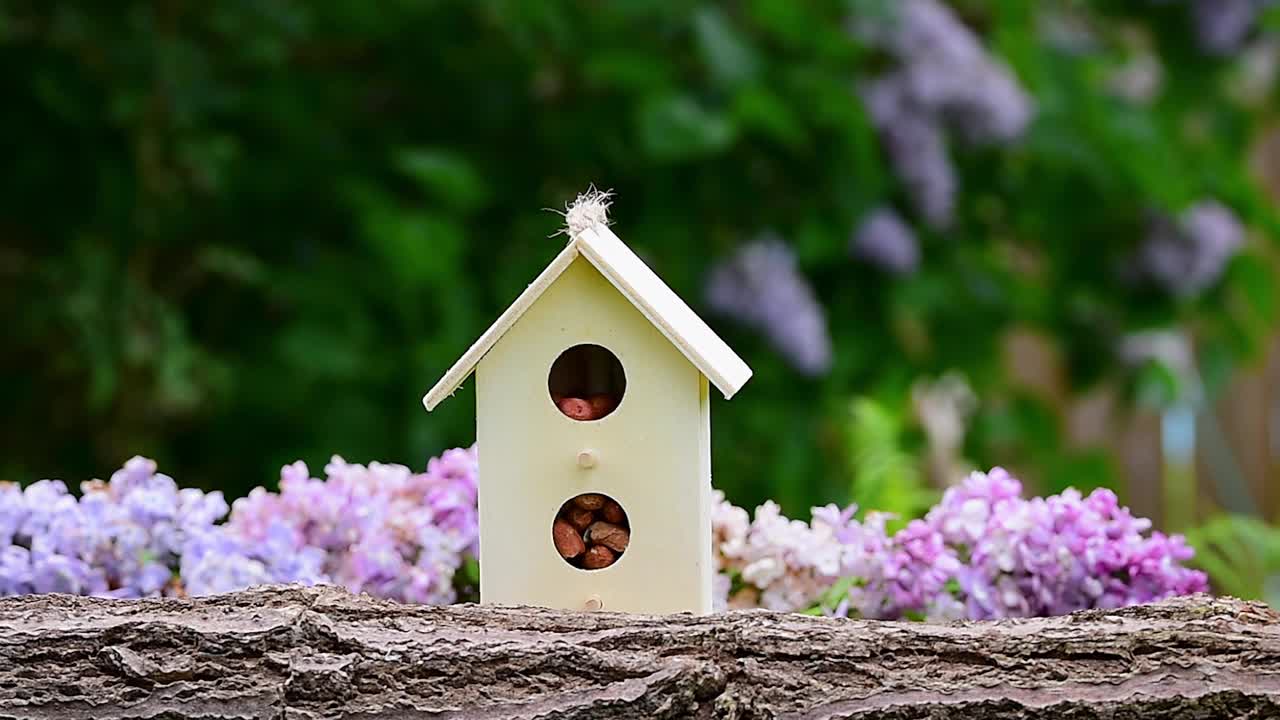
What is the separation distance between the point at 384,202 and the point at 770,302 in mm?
731

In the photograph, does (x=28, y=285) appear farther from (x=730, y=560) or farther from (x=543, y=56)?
(x=730, y=560)

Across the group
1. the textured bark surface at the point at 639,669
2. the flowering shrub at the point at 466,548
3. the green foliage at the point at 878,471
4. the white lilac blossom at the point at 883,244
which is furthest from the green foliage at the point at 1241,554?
the white lilac blossom at the point at 883,244

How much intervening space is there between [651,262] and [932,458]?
4.63 feet

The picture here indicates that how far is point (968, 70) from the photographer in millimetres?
2990

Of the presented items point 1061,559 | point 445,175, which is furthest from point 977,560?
point 445,175

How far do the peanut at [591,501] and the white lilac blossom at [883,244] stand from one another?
1989mm

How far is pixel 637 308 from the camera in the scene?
1.06 metres

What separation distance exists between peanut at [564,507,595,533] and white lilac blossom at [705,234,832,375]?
5.75 ft

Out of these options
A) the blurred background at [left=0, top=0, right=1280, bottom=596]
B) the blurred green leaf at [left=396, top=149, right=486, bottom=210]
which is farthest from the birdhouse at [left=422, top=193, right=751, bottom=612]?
the blurred green leaf at [left=396, top=149, right=486, bottom=210]

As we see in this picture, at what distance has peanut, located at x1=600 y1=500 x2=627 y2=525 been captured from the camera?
42.8 inches

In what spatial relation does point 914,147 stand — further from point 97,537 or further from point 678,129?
point 97,537

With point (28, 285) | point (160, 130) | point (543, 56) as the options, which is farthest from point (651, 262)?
point (28, 285)

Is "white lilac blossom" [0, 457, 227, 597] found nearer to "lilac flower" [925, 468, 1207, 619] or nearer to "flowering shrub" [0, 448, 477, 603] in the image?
"flowering shrub" [0, 448, 477, 603]

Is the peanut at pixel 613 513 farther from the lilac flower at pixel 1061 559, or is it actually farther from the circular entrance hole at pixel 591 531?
the lilac flower at pixel 1061 559
